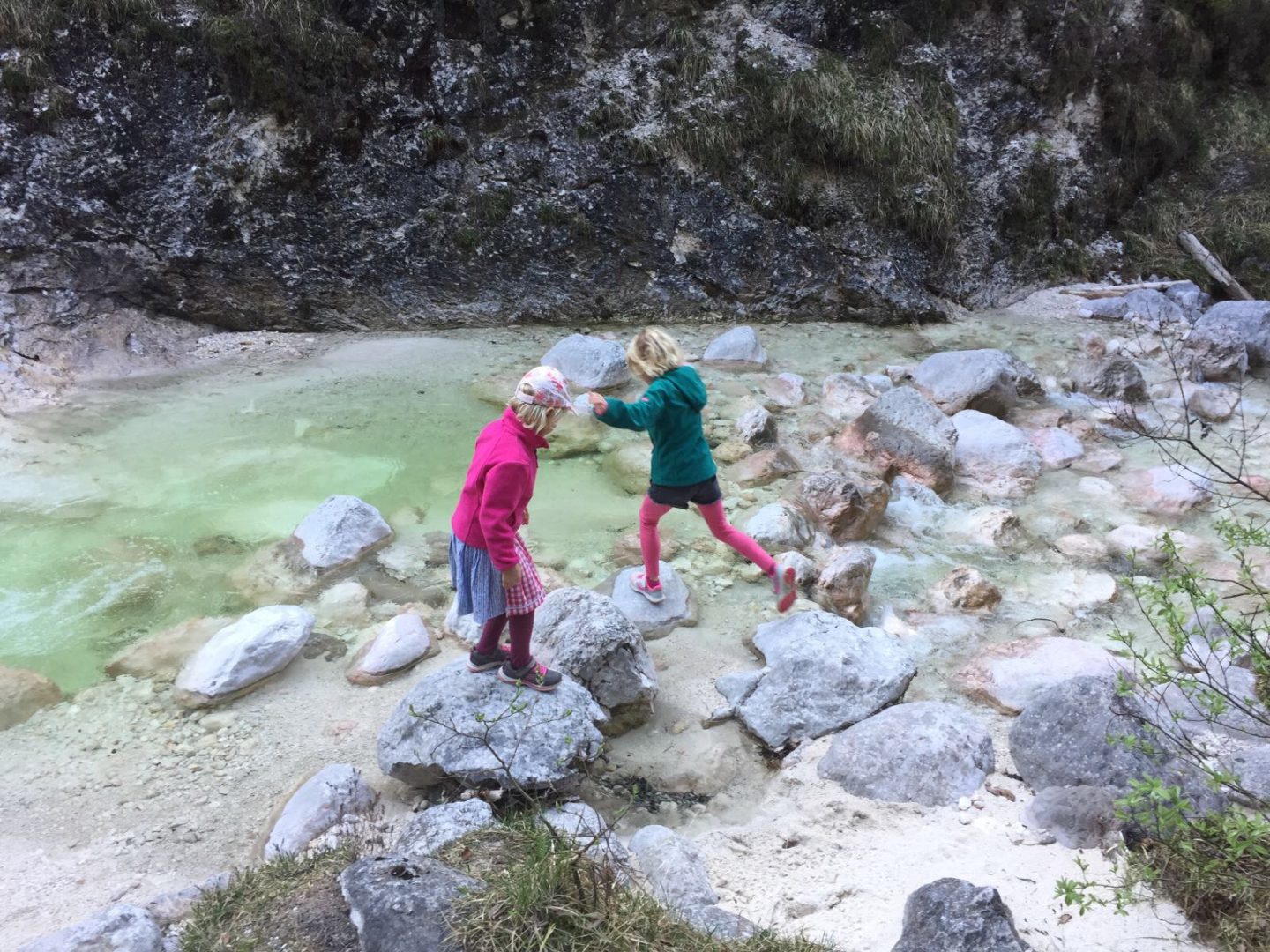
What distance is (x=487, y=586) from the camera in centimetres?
290

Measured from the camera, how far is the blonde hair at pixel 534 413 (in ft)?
8.80

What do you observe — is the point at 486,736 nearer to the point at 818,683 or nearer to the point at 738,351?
the point at 818,683

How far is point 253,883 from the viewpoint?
2.35m

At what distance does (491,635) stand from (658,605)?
3.45 ft

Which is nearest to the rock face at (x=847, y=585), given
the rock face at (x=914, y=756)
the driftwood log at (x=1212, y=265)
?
the rock face at (x=914, y=756)

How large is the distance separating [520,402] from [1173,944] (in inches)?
85.8

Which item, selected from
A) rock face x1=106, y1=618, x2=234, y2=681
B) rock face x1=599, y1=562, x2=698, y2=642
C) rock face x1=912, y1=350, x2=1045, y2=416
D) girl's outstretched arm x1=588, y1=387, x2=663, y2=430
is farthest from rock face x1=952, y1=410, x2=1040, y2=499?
rock face x1=106, y1=618, x2=234, y2=681

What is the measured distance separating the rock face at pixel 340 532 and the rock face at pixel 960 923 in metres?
3.08

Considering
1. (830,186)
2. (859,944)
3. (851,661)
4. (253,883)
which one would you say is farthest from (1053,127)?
(253,883)

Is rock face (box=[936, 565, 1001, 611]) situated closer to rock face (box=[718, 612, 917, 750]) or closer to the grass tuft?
rock face (box=[718, 612, 917, 750])

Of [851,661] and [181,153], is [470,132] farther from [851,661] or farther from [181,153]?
[851,661]

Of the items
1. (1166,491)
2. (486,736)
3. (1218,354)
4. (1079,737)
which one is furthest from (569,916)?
(1218,354)

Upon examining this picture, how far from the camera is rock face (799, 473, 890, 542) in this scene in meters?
4.54

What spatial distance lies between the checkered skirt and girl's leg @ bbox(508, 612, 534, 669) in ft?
0.10
